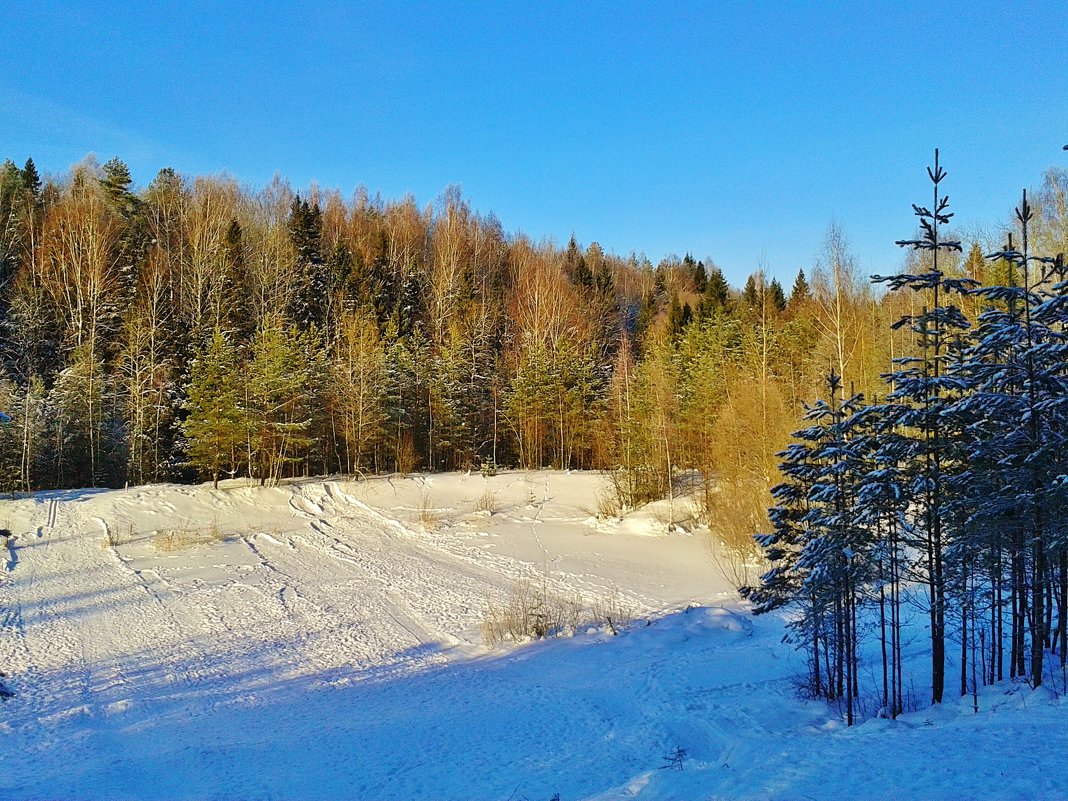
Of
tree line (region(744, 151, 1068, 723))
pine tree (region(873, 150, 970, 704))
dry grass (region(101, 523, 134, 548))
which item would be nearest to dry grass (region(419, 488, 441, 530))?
dry grass (region(101, 523, 134, 548))

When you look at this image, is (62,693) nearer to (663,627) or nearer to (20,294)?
(663,627)

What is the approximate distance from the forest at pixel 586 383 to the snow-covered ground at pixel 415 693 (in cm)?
189

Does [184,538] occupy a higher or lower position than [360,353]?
lower

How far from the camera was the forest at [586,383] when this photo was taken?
361 inches

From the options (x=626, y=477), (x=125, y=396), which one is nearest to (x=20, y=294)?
(x=125, y=396)

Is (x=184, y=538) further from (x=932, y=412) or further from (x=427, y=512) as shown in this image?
(x=932, y=412)

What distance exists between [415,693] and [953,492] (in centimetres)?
894

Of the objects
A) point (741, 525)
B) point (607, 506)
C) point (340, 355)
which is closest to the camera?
point (741, 525)

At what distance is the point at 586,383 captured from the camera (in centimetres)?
3856

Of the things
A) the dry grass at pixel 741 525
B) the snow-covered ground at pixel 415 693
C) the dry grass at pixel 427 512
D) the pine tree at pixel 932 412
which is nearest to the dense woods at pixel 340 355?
the dry grass at pixel 741 525

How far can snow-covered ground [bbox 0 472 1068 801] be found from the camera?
22.0ft

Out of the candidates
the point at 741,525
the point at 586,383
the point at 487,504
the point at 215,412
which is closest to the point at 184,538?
the point at 215,412

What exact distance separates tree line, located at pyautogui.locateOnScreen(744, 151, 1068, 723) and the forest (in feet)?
0.15

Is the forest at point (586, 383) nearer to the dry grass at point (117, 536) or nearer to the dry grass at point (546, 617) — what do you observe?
the dry grass at point (546, 617)
